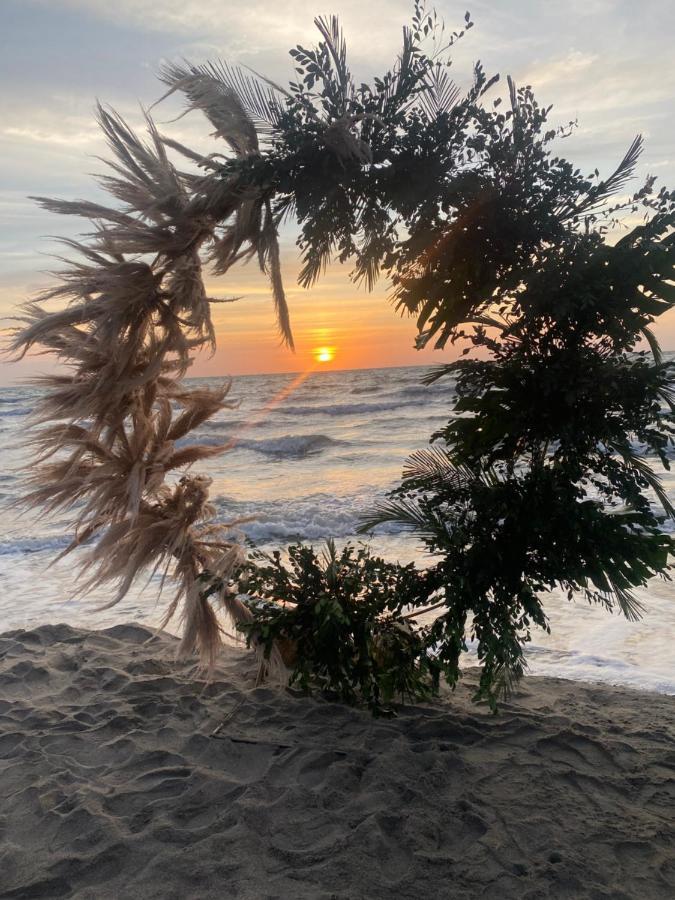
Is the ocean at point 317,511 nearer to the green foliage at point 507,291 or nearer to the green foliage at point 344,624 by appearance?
the green foliage at point 344,624

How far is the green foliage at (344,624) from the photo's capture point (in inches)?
167

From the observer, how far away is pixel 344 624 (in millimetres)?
4293

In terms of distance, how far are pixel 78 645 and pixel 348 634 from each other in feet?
9.04

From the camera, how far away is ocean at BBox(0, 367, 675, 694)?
20.7ft

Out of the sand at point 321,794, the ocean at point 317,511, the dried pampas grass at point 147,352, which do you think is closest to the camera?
the sand at point 321,794

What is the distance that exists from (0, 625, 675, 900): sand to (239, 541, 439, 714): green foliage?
0.93 feet

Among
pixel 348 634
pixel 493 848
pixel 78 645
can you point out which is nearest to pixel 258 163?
pixel 348 634

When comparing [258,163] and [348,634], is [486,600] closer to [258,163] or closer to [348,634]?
[348,634]

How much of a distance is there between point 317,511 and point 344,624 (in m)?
9.49

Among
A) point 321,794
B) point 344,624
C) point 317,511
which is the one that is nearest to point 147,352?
point 344,624

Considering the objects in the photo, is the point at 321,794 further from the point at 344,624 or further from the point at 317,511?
the point at 317,511

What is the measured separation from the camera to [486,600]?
3.81m

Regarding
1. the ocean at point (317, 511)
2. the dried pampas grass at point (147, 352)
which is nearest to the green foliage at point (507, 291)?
the dried pampas grass at point (147, 352)

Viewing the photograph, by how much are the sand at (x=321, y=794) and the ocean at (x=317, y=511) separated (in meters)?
1.16
